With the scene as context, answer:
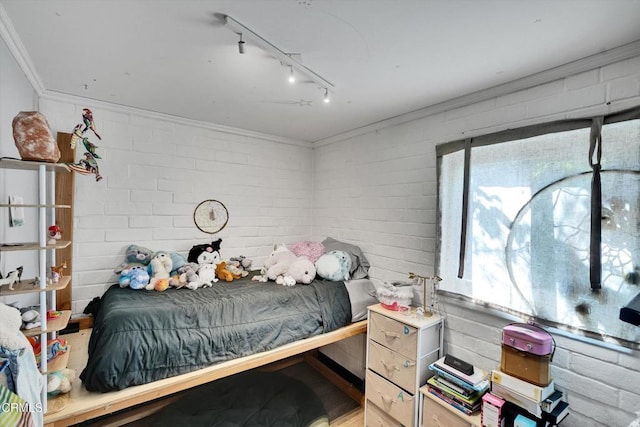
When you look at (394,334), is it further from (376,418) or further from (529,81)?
(529,81)

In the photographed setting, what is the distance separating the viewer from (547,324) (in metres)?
1.58

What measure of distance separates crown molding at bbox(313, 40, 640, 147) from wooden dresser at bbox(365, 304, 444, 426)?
161 cm

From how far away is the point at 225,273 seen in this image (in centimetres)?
255

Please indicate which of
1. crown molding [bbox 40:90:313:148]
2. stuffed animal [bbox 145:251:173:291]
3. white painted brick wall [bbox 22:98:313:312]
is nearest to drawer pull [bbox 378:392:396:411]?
white painted brick wall [bbox 22:98:313:312]

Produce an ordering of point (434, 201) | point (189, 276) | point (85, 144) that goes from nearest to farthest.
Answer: point (85, 144) < point (434, 201) < point (189, 276)

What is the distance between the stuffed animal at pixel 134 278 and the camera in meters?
2.16

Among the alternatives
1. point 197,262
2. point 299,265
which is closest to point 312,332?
point 299,265

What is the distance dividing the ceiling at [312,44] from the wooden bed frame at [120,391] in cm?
185

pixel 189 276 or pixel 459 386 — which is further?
pixel 189 276

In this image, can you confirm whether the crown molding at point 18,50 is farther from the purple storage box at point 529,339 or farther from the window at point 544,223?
the purple storage box at point 529,339

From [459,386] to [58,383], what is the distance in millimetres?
2186

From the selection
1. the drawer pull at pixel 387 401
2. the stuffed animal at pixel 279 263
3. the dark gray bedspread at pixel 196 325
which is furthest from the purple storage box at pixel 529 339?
the stuffed animal at pixel 279 263

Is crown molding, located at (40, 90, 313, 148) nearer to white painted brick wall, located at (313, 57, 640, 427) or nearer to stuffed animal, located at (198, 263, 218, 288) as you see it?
white painted brick wall, located at (313, 57, 640, 427)

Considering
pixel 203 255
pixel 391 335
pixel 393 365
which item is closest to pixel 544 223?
pixel 391 335
